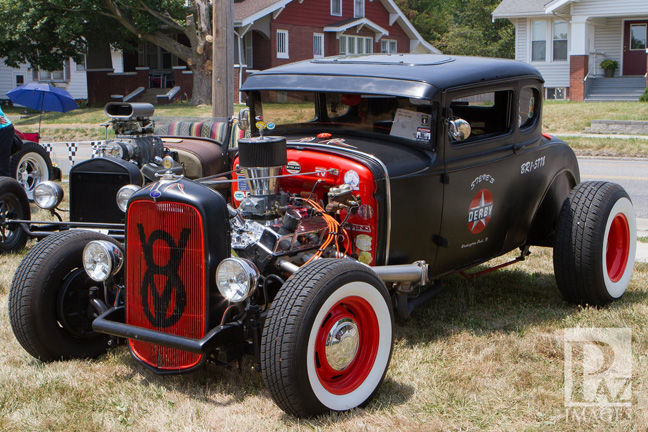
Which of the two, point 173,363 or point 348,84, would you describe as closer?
point 173,363

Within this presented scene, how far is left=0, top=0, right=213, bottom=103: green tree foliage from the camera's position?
2616 centimetres

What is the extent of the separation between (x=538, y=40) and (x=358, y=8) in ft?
30.4

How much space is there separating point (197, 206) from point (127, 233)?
1.62 ft

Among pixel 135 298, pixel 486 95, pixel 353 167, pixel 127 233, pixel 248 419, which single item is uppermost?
pixel 486 95

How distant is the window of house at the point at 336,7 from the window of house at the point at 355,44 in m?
1.18

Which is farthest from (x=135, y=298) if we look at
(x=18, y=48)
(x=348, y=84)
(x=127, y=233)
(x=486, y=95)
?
(x=18, y=48)

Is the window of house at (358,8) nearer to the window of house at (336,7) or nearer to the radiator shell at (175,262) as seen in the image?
the window of house at (336,7)

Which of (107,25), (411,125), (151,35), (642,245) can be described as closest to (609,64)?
(151,35)

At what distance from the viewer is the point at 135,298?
3.78 meters

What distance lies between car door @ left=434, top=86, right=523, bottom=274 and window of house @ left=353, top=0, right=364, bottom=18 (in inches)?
1169

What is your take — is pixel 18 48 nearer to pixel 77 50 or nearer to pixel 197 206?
pixel 77 50

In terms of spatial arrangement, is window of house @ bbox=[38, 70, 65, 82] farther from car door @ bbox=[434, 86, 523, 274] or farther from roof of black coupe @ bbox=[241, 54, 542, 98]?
car door @ bbox=[434, 86, 523, 274]

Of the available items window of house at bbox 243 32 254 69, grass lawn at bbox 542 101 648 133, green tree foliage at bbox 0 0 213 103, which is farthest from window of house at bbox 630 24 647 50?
green tree foliage at bbox 0 0 213 103

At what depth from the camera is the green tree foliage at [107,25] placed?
26156mm
